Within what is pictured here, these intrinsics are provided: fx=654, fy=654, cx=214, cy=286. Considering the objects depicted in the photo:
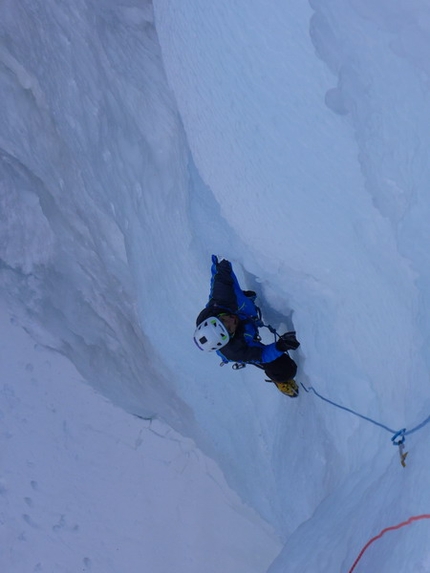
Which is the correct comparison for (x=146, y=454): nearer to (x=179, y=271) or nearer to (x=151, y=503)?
(x=151, y=503)

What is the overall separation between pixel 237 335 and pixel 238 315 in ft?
0.41

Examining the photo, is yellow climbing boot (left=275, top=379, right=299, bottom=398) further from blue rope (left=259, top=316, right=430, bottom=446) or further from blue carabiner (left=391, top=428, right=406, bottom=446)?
blue carabiner (left=391, top=428, right=406, bottom=446)

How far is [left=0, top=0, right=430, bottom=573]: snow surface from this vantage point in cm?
255

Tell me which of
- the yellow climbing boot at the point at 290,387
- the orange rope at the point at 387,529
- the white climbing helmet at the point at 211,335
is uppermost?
the yellow climbing boot at the point at 290,387

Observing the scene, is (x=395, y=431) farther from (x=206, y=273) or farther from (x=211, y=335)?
(x=206, y=273)

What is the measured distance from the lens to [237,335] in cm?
400

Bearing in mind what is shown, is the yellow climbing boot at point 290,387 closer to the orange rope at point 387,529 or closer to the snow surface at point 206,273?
the snow surface at point 206,273

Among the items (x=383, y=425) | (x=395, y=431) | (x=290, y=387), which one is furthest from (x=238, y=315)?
(x=395, y=431)

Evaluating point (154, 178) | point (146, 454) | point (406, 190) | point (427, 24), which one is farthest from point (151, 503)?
point (427, 24)

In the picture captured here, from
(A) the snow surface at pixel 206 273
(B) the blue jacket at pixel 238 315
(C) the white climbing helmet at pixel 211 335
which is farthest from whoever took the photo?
(B) the blue jacket at pixel 238 315

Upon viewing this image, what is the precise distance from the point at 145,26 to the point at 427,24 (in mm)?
2353

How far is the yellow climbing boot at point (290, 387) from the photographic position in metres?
Answer: 4.04

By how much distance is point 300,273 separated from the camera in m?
3.37

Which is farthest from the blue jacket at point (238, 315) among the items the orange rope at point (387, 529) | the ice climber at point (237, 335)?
the orange rope at point (387, 529)
